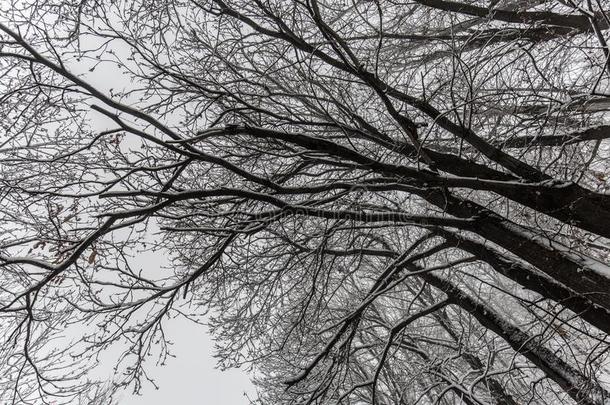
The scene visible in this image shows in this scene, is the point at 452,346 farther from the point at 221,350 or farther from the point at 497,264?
the point at 221,350

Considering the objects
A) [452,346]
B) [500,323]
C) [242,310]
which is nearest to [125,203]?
[242,310]

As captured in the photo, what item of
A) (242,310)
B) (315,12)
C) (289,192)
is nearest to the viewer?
(315,12)

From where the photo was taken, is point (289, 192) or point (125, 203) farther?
point (125, 203)

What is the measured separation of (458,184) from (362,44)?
10.3ft

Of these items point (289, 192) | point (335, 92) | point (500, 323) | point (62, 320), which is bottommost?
point (500, 323)

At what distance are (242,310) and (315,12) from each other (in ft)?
11.5

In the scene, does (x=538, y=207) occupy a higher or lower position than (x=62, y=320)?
lower

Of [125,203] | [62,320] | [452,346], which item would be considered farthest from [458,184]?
[62,320]

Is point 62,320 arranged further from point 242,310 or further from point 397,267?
point 397,267

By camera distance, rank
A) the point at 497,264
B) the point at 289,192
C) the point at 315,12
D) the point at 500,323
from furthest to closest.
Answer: the point at 500,323 → the point at 497,264 → the point at 289,192 → the point at 315,12

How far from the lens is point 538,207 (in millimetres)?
3064

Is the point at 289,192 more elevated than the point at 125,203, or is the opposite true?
the point at 125,203

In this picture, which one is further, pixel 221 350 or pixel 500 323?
pixel 221 350

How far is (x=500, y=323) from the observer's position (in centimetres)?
430
